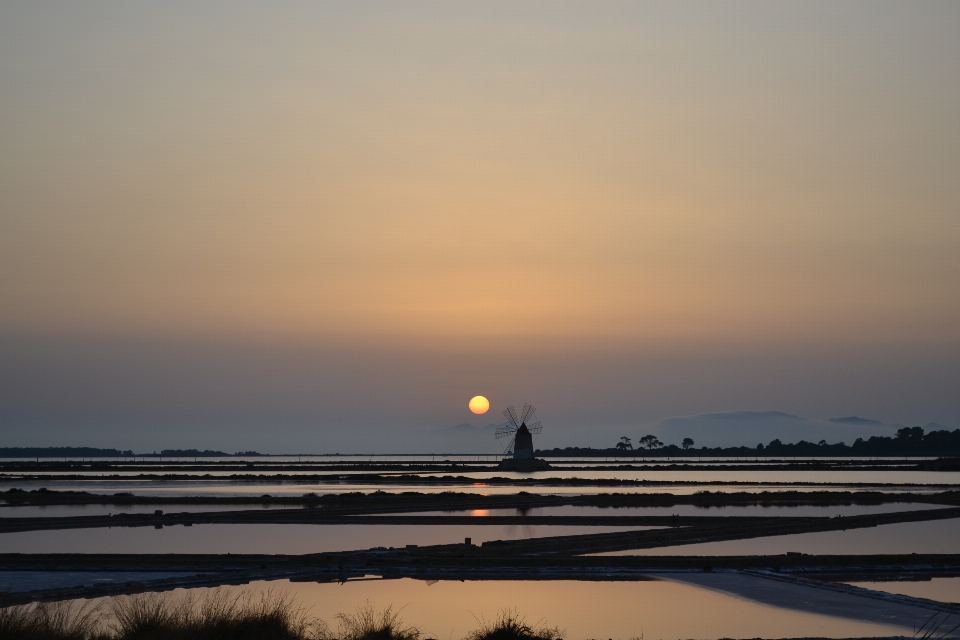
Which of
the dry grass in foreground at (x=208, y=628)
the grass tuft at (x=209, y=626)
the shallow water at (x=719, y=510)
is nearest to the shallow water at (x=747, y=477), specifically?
the shallow water at (x=719, y=510)

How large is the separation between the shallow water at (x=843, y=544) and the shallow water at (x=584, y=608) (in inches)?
198

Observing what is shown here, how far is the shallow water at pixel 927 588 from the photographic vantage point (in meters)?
15.1

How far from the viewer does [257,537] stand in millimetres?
24516

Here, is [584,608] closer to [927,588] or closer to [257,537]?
[927,588]

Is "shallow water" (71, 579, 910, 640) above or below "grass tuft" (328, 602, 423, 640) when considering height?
below

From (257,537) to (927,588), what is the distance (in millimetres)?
14888

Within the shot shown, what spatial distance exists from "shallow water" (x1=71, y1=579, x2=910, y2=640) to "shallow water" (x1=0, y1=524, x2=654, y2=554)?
5.77m

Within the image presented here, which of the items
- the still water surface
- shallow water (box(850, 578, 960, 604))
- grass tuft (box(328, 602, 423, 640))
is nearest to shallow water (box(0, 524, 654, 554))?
the still water surface

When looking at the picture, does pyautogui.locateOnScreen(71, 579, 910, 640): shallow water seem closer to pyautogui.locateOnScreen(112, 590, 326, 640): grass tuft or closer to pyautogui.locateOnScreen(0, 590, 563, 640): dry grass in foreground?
pyautogui.locateOnScreen(0, 590, 563, 640): dry grass in foreground

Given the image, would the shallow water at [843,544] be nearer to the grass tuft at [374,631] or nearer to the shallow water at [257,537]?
the shallow water at [257,537]

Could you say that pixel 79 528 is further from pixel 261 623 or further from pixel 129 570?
pixel 261 623

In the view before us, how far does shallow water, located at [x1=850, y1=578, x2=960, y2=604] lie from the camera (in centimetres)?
1512

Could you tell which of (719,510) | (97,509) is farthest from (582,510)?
(97,509)

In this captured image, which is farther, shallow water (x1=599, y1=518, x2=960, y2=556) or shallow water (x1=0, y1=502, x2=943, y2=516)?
shallow water (x1=0, y1=502, x2=943, y2=516)
